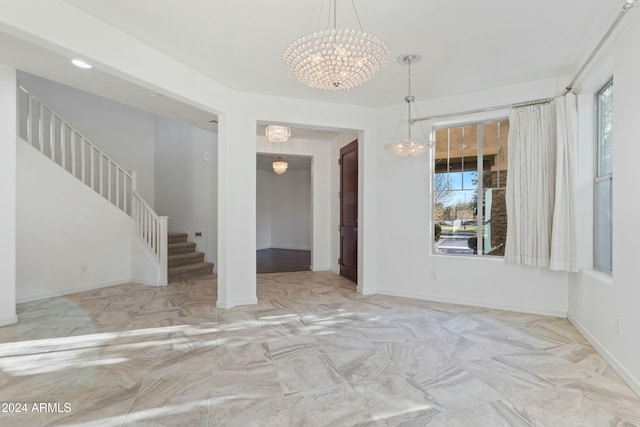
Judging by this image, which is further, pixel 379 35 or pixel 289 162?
pixel 289 162

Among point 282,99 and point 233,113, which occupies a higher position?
point 282,99

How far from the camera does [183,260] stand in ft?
19.1

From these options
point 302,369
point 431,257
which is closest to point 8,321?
point 302,369

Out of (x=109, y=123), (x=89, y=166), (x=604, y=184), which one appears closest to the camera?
(x=604, y=184)

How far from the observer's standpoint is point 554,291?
3.55 metres

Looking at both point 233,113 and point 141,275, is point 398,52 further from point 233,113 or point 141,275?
point 141,275

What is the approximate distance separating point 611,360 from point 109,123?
8.22 metres

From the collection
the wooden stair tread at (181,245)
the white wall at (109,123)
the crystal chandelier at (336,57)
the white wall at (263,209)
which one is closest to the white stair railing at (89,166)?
the white wall at (109,123)

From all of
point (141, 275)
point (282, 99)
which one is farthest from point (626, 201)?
point (141, 275)

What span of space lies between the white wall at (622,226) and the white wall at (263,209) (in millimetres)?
8817

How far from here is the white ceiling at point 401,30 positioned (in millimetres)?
2328

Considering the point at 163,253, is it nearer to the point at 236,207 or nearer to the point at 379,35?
the point at 236,207

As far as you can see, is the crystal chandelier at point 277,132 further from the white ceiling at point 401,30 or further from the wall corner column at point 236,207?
the white ceiling at point 401,30

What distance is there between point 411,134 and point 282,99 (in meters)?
1.89
